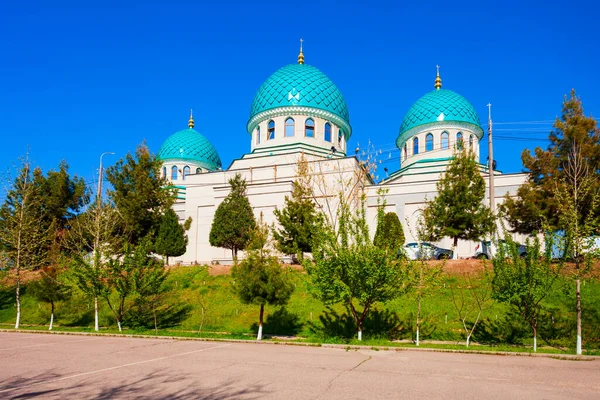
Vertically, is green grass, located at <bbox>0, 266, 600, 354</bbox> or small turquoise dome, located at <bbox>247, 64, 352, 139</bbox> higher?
small turquoise dome, located at <bbox>247, 64, 352, 139</bbox>

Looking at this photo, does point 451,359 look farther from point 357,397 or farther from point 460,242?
point 460,242

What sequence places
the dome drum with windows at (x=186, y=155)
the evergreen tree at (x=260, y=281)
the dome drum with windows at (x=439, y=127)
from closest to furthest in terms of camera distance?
1. the evergreen tree at (x=260, y=281)
2. the dome drum with windows at (x=439, y=127)
3. the dome drum with windows at (x=186, y=155)

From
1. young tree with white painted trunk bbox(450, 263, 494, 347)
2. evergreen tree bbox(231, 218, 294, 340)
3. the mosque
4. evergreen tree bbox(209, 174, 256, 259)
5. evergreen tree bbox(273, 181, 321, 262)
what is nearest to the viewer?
evergreen tree bbox(231, 218, 294, 340)

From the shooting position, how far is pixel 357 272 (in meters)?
12.5

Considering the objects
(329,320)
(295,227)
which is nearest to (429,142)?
(295,227)

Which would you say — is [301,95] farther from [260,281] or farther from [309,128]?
[260,281]

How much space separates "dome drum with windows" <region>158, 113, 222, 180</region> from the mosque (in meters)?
5.60

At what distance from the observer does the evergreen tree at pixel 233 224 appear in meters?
23.6

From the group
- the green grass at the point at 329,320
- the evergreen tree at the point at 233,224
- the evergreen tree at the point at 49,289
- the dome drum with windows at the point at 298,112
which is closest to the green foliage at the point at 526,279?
the green grass at the point at 329,320

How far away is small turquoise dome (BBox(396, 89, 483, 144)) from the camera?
102 ft

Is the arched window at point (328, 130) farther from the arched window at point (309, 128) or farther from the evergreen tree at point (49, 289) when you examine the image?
the evergreen tree at point (49, 289)

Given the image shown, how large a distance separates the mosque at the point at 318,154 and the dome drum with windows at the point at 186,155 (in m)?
5.60

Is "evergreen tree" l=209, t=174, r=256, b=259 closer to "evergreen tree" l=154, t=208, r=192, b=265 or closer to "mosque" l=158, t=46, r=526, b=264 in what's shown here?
"evergreen tree" l=154, t=208, r=192, b=265

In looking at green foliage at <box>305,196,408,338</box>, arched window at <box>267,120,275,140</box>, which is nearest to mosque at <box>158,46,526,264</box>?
arched window at <box>267,120,275,140</box>
